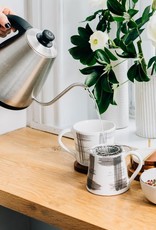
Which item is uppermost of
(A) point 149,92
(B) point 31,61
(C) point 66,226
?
(B) point 31,61

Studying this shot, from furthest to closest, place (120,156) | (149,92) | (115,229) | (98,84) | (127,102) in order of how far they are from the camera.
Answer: (127,102), (149,92), (98,84), (120,156), (115,229)

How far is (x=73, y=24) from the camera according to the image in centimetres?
144

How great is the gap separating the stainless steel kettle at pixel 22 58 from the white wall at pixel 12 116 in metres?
0.35

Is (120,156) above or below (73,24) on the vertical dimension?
below

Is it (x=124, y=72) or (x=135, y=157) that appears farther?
(x=124, y=72)

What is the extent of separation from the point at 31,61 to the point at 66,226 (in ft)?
1.19

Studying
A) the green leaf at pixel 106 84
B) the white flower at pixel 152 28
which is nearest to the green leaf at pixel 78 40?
the green leaf at pixel 106 84

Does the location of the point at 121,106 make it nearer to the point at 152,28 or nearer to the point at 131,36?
the point at 131,36

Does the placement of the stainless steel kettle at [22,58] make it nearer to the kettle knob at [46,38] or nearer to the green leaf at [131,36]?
the kettle knob at [46,38]

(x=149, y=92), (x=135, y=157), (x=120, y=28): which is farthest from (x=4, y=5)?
(x=135, y=157)

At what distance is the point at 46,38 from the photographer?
103 centimetres

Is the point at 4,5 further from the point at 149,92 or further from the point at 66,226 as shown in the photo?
the point at 66,226

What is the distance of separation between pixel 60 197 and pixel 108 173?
112mm

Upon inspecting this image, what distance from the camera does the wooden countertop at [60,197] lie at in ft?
2.99
